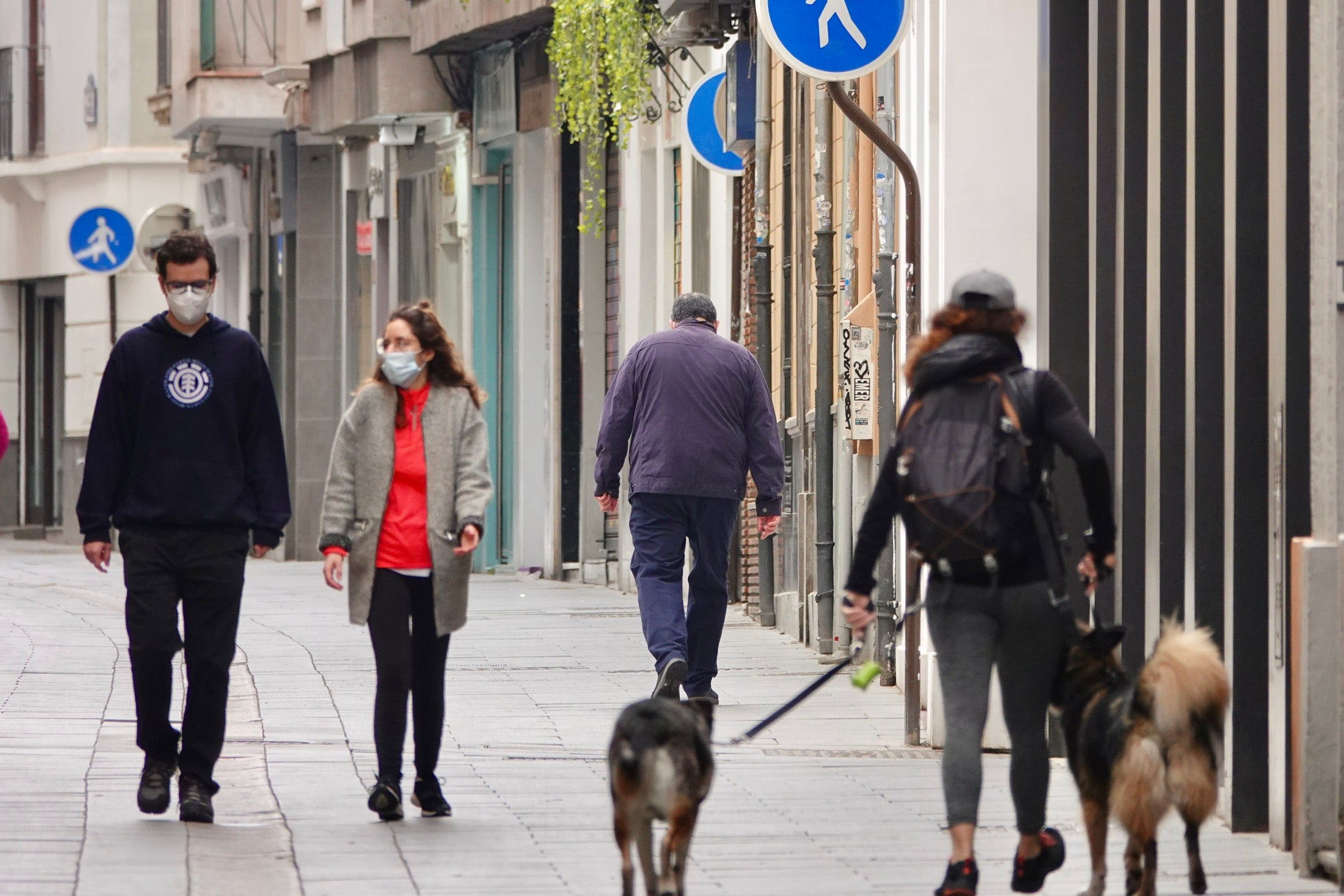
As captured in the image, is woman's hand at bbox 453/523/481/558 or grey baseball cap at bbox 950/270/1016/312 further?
woman's hand at bbox 453/523/481/558

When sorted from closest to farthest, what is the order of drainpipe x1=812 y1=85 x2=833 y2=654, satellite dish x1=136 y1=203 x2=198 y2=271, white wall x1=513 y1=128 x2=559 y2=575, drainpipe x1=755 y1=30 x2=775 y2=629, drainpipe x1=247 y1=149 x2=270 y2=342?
drainpipe x1=812 y1=85 x2=833 y2=654 < drainpipe x1=755 y1=30 x2=775 y2=629 < white wall x1=513 y1=128 x2=559 y2=575 < satellite dish x1=136 y1=203 x2=198 y2=271 < drainpipe x1=247 y1=149 x2=270 y2=342

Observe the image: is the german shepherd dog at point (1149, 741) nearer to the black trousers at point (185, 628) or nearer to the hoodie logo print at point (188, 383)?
the black trousers at point (185, 628)

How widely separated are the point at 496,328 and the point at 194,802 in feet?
57.0

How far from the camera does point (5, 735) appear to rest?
432 inches

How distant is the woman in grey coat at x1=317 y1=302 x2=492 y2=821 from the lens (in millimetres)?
8797

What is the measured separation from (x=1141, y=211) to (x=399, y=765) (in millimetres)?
3290

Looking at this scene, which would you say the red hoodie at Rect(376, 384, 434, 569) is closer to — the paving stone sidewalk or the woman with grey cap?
the paving stone sidewalk

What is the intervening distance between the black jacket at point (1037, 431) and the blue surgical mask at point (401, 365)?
230cm

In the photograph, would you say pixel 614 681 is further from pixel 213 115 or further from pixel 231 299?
pixel 231 299

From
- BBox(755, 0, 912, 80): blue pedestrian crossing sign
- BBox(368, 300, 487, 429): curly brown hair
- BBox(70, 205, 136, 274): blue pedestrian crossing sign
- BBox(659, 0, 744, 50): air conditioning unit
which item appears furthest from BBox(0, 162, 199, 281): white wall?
BBox(368, 300, 487, 429): curly brown hair

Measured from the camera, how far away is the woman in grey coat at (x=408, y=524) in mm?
8797

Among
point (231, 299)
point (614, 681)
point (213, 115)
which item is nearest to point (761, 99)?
point (614, 681)

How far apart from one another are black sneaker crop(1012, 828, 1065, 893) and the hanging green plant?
1308 centimetres

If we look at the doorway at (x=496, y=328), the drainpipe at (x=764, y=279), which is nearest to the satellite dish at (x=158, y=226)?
the doorway at (x=496, y=328)
